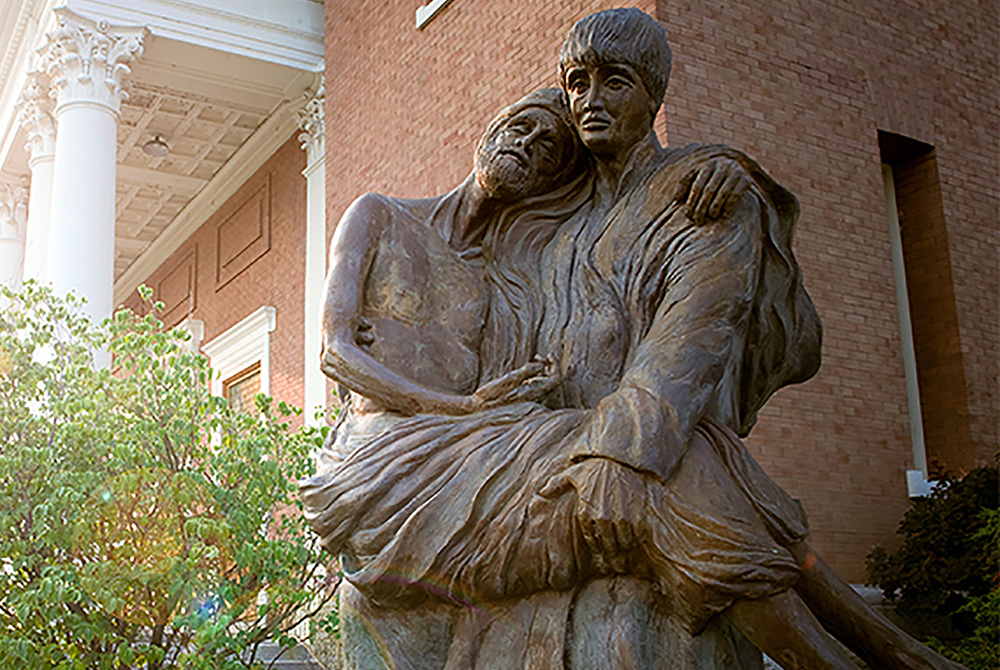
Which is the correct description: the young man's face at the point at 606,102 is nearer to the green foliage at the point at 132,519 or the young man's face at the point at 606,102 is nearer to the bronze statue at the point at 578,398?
the bronze statue at the point at 578,398

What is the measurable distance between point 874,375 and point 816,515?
1.50 m

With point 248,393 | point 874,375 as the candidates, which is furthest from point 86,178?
point 874,375

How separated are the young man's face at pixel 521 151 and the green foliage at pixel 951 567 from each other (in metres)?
5.99

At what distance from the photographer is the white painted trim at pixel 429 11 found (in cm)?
1215

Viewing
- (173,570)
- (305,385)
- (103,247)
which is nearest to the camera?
(173,570)

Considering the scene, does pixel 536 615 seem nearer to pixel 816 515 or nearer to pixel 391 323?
pixel 391 323

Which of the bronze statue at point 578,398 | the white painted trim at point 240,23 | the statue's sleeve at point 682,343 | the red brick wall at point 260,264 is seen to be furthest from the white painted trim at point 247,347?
the statue's sleeve at point 682,343

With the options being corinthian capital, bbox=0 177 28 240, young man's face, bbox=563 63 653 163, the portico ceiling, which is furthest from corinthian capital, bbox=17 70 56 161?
young man's face, bbox=563 63 653 163

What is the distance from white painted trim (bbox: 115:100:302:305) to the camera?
723 inches

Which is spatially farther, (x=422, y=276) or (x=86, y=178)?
(x=86, y=178)

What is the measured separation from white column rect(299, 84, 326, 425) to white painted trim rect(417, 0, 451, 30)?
3.73 m

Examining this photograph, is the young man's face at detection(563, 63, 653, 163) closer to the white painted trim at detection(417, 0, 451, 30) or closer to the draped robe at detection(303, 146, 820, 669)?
the draped robe at detection(303, 146, 820, 669)

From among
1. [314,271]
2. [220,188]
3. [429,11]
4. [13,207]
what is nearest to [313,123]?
[314,271]

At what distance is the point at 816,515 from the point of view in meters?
9.17
